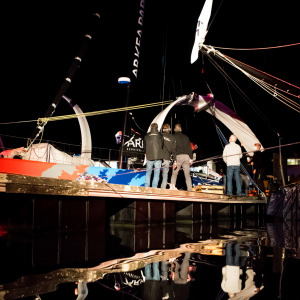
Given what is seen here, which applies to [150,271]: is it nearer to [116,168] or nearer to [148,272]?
[148,272]

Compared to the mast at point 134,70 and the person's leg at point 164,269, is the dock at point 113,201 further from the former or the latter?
the mast at point 134,70

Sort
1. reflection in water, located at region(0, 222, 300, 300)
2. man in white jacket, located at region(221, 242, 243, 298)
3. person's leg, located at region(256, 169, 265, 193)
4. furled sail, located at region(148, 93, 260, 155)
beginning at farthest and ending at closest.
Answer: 1. furled sail, located at region(148, 93, 260, 155)
2. person's leg, located at region(256, 169, 265, 193)
3. man in white jacket, located at region(221, 242, 243, 298)
4. reflection in water, located at region(0, 222, 300, 300)

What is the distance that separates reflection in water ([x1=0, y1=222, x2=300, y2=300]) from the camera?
2408 millimetres

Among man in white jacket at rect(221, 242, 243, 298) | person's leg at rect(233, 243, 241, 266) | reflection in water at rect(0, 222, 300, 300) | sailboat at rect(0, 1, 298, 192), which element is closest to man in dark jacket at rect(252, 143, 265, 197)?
sailboat at rect(0, 1, 298, 192)

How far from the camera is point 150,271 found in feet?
10.0

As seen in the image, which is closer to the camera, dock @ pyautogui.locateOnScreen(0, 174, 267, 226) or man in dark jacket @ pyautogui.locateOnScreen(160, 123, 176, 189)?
dock @ pyautogui.locateOnScreen(0, 174, 267, 226)

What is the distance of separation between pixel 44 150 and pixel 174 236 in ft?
16.2

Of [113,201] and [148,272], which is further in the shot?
[113,201]

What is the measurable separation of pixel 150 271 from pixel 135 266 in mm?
280

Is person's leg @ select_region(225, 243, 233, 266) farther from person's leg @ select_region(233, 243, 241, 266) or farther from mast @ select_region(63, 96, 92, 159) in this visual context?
mast @ select_region(63, 96, 92, 159)

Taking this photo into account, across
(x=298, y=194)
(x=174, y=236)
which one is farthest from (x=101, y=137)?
(x=174, y=236)

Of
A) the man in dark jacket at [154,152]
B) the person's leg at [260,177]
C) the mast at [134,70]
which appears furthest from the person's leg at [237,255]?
the person's leg at [260,177]

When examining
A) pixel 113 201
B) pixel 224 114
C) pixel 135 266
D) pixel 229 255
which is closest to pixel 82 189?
pixel 113 201

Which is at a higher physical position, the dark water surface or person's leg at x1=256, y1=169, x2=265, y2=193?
person's leg at x1=256, y1=169, x2=265, y2=193
